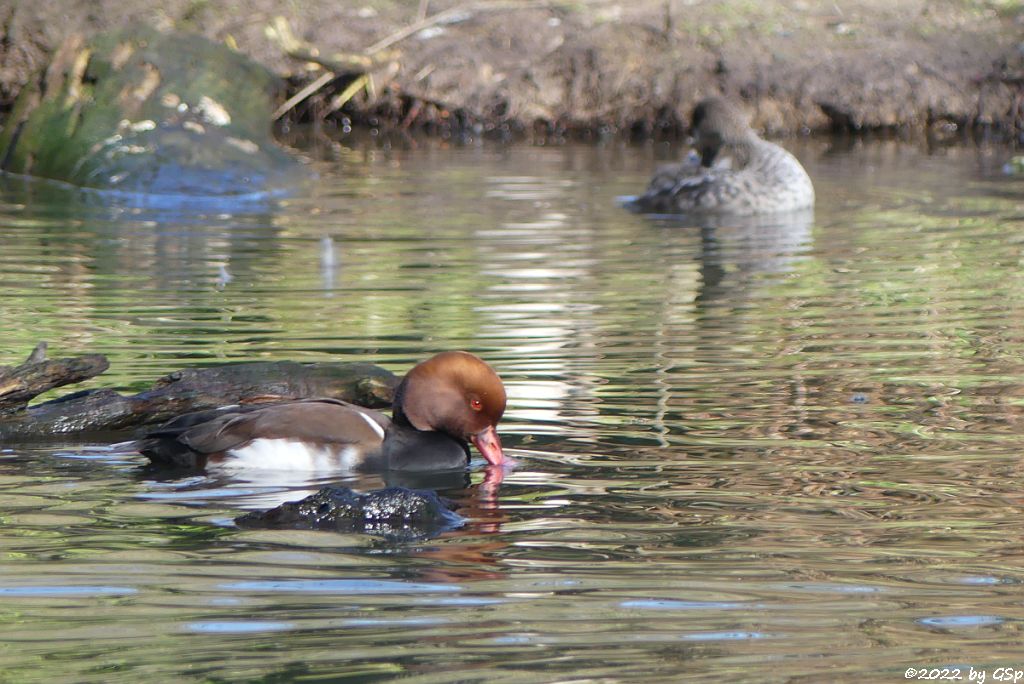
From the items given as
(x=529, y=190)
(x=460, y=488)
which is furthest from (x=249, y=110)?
(x=460, y=488)

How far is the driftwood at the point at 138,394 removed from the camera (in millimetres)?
6676

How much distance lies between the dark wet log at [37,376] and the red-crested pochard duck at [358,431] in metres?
0.59

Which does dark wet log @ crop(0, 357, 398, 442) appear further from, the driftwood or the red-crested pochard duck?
the red-crested pochard duck

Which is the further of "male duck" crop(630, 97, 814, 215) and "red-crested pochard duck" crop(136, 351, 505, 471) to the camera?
"male duck" crop(630, 97, 814, 215)

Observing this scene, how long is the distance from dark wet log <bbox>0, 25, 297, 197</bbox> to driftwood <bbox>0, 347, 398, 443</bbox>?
28.1ft

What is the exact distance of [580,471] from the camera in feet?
20.1

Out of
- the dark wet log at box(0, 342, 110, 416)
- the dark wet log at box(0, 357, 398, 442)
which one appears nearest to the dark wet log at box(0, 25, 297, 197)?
the dark wet log at box(0, 357, 398, 442)

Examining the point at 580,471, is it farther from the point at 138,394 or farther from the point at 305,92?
the point at 305,92

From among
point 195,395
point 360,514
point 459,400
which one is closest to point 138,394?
point 195,395

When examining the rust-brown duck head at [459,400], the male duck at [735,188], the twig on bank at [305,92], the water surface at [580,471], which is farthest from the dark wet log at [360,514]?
the twig on bank at [305,92]

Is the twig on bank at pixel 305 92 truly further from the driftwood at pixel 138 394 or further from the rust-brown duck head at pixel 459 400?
the rust-brown duck head at pixel 459 400

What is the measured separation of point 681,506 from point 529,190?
33.5ft

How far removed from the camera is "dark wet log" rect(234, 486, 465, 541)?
17.6ft

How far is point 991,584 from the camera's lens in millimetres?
4730
